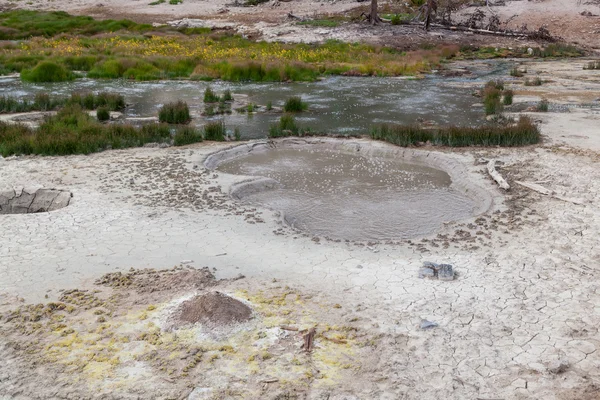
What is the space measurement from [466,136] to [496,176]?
9.53 feet

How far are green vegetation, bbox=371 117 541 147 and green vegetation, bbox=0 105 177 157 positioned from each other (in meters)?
5.33

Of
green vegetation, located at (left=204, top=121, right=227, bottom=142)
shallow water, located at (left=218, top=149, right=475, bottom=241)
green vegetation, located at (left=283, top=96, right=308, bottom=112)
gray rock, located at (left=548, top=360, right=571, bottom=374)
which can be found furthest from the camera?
green vegetation, located at (left=283, top=96, right=308, bottom=112)

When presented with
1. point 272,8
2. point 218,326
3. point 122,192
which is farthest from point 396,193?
point 272,8

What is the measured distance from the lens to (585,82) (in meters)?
22.8

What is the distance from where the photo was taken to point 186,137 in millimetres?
13422

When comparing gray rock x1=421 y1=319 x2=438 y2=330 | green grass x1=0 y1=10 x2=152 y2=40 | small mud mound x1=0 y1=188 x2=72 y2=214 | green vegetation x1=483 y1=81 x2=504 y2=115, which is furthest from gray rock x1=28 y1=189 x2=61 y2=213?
green grass x1=0 y1=10 x2=152 y2=40

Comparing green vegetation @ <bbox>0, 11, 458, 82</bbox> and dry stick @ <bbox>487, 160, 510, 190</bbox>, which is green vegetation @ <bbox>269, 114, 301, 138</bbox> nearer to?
dry stick @ <bbox>487, 160, 510, 190</bbox>

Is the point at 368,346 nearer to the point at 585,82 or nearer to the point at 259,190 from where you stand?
the point at 259,190

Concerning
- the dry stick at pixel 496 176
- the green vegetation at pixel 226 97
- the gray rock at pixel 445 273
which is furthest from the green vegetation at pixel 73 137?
the gray rock at pixel 445 273

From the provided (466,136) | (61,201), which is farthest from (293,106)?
(61,201)

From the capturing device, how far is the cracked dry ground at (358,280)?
17.0 feet

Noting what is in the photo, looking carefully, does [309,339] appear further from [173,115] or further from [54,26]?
[54,26]

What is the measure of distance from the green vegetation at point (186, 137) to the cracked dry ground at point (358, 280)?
2283 mm

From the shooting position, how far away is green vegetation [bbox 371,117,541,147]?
13.2m
